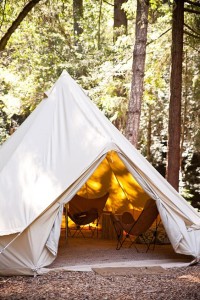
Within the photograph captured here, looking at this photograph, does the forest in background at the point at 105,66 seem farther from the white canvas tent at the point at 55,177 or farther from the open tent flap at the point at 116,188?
the white canvas tent at the point at 55,177

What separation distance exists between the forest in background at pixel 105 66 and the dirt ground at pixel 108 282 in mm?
5849

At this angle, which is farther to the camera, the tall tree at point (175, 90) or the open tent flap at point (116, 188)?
the tall tree at point (175, 90)

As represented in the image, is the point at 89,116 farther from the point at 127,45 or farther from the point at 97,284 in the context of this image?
the point at 127,45

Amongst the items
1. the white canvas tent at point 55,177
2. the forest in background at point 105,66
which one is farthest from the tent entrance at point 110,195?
the forest in background at point 105,66

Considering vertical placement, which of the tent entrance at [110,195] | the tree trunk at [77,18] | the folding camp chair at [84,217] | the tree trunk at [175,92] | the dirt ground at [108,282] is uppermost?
the tree trunk at [77,18]

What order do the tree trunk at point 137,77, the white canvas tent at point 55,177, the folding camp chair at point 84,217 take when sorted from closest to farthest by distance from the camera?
1. the white canvas tent at point 55,177
2. the folding camp chair at point 84,217
3. the tree trunk at point 137,77

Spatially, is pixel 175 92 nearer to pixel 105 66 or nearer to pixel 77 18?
pixel 105 66

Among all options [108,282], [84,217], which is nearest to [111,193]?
[84,217]

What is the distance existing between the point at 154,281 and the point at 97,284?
0.69 m

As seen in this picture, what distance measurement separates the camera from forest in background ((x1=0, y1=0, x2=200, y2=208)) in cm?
1287

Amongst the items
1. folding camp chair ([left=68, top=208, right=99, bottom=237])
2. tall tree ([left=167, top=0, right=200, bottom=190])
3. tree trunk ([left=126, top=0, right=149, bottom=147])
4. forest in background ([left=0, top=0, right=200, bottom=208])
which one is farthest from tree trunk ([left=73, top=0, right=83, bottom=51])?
folding camp chair ([left=68, top=208, right=99, bottom=237])

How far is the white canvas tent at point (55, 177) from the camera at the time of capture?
6273mm

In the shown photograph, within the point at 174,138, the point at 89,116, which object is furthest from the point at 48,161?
the point at 174,138

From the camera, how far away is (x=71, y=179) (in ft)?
21.5
